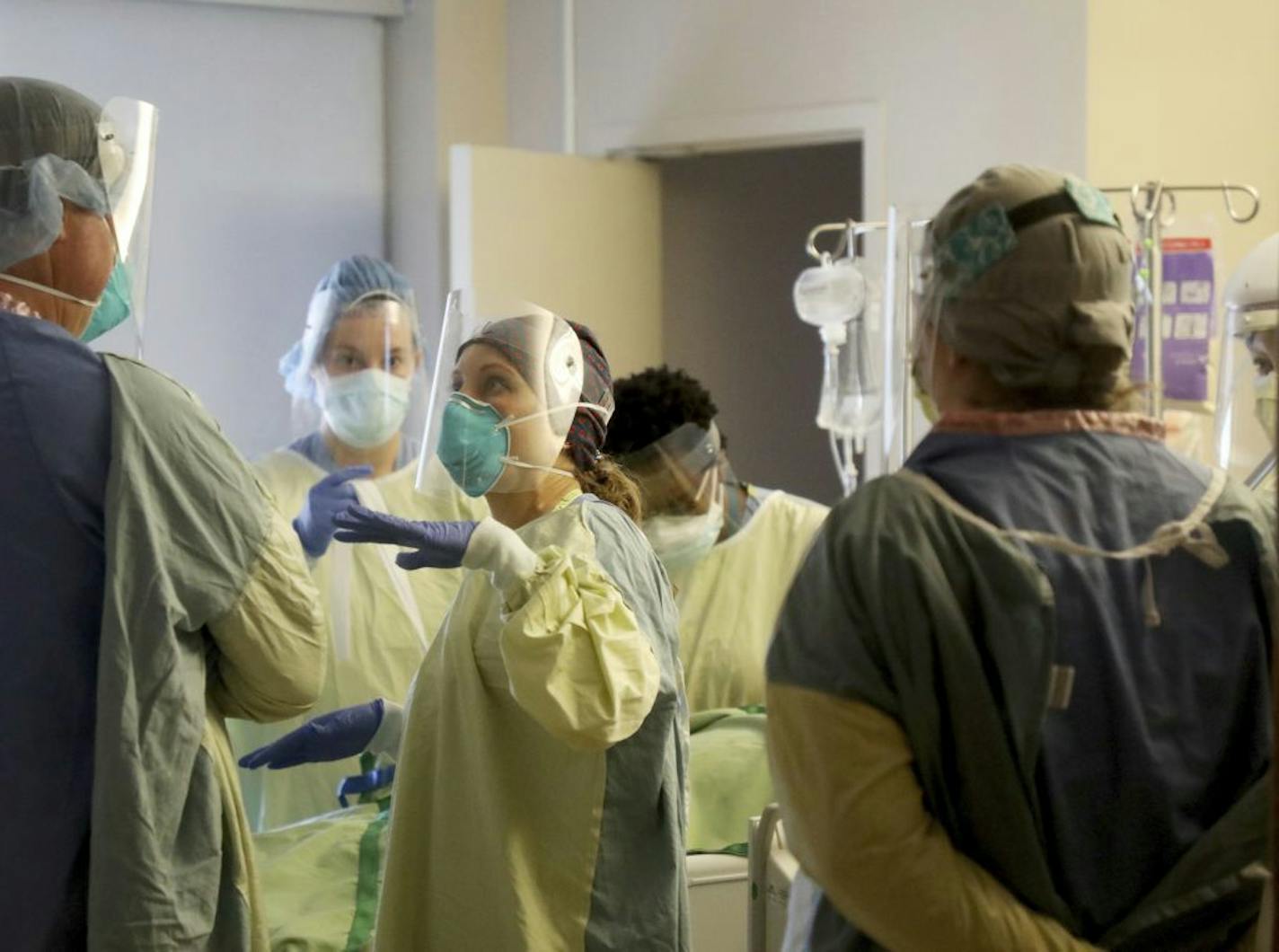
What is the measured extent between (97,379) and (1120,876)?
1.13 meters

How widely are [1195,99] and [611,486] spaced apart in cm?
236

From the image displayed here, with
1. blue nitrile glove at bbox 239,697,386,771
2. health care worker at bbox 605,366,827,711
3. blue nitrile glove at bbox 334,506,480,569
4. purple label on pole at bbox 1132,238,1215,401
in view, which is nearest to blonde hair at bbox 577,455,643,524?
blue nitrile glove at bbox 334,506,480,569

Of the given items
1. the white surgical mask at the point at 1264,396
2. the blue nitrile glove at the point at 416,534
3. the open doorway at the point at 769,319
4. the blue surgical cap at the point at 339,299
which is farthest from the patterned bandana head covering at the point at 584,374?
the open doorway at the point at 769,319

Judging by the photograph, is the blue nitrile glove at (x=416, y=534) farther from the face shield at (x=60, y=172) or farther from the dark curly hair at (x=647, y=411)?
the dark curly hair at (x=647, y=411)

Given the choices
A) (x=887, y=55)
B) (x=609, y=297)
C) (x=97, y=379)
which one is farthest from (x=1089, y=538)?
(x=609, y=297)

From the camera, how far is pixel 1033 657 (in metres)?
1.27

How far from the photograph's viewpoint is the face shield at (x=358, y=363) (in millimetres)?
3207

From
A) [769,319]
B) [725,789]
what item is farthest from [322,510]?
[769,319]

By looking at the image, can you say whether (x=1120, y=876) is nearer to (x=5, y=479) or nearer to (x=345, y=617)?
(x=5, y=479)

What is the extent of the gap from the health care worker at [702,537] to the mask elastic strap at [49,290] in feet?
4.48

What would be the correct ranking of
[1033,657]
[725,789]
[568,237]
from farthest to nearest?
[568,237] < [725,789] < [1033,657]

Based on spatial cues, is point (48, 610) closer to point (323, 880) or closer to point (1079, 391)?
point (323, 880)

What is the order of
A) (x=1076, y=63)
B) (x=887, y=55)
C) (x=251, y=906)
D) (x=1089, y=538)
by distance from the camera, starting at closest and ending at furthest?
(x=1089, y=538), (x=251, y=906), (x=1076, y=63), (x=887, y=55)

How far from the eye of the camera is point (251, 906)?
72.2 inches
